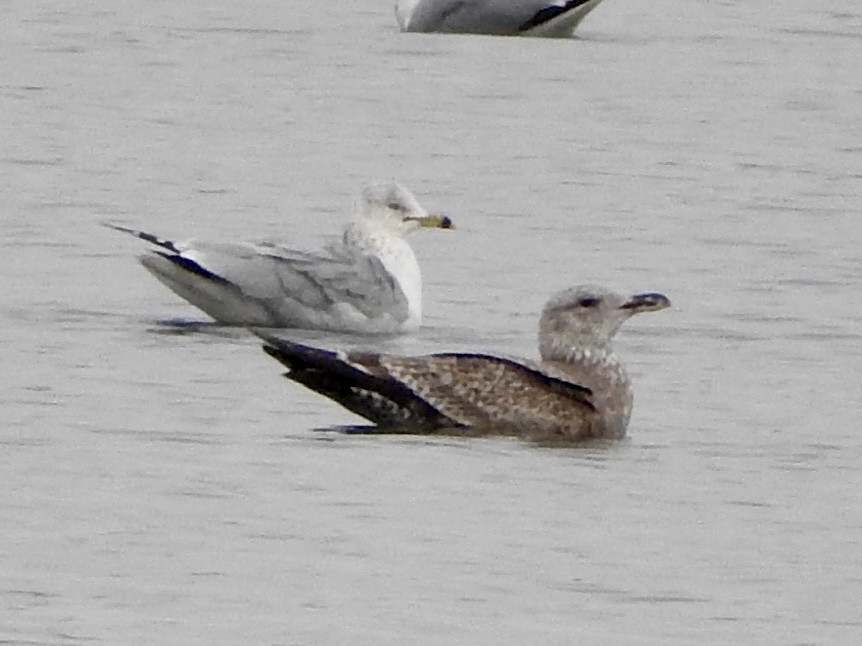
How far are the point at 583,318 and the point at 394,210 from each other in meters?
3.11

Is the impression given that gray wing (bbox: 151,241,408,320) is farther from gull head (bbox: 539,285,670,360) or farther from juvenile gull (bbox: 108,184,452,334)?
gull head (bbox: 539,285,670,360)

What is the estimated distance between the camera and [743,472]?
12555mm

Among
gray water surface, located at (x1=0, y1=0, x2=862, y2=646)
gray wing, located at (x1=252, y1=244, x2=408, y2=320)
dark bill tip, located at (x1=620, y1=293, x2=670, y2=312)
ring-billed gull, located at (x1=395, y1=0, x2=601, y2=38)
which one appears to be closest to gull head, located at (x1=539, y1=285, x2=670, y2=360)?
dark bill tip, located at (x1=620, y1=293, x2=670, y2=312)

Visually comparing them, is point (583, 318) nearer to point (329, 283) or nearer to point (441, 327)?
point (329, 283)

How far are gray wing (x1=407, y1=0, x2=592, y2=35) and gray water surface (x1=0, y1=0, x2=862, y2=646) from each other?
0.77 ft

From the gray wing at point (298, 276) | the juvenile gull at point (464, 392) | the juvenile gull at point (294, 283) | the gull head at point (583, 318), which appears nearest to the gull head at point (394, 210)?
the juvenile gull at point (294, 283)

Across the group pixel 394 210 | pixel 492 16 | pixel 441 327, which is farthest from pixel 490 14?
pixel 441 327

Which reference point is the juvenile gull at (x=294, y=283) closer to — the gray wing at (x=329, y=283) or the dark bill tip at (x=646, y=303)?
the gray wing at (x=329, y=283)

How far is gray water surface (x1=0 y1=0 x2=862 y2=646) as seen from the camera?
34.6 feet

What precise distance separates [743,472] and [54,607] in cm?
320

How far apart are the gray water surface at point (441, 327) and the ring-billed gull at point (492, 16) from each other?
0.68ft

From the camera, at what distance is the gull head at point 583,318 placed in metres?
13.5

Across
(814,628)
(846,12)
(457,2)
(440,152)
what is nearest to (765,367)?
(814,628)

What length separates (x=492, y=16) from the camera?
87.0ft
